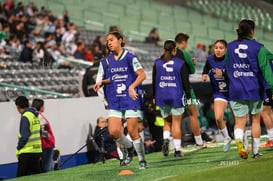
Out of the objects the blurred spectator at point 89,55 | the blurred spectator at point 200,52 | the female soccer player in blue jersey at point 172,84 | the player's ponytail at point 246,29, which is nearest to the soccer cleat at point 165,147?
the female soccer player in blue jersey at point 172,84

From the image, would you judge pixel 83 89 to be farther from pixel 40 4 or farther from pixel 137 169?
pixel 40 4

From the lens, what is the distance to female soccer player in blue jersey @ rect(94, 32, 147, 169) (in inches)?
520

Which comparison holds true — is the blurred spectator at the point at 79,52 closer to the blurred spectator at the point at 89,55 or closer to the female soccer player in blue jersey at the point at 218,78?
the blurred spectator at the point at 89,55

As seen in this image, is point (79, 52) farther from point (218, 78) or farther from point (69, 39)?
point (218, 78)

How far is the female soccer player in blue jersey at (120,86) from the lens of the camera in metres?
13.2

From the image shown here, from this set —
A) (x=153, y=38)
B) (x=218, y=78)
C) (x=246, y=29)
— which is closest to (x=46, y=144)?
(x=218, y=78)

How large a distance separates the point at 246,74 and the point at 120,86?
1964mm

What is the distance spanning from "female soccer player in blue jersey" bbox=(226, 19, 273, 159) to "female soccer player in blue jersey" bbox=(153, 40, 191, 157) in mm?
2225

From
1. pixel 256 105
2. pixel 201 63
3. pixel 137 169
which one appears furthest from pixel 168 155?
pixel 201 63

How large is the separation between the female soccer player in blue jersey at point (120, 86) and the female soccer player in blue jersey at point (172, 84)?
1.95 meters

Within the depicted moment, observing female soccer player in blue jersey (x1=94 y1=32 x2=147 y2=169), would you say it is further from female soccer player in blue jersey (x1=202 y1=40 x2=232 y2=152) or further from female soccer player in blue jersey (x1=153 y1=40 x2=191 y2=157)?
female soccer player in blue jersey (x1=202 y1=40 x2=232 y2=152)

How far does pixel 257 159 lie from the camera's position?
13039 mm

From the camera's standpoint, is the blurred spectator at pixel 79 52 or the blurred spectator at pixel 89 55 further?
the blurred spectator at pixel 89 55

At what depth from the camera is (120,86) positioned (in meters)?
13.3
